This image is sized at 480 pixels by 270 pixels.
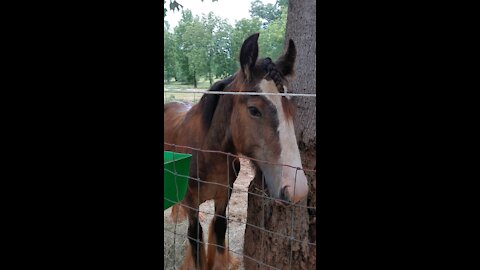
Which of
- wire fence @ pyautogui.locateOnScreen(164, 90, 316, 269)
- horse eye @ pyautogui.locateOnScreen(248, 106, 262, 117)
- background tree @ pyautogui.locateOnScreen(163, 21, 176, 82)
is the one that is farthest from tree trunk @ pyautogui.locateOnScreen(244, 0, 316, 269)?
background tree @ pyautogui.locateOnScreen(163, 21, 176, 82)

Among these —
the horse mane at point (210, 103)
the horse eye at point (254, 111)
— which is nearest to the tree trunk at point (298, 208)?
the horse eye at point (254, 111)

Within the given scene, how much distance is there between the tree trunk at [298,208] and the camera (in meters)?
1.01

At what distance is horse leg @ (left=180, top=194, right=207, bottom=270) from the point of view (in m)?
1.24

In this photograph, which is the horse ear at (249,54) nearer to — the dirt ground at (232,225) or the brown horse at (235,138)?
the brown horse at (235,138)

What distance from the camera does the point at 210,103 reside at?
1146 mm

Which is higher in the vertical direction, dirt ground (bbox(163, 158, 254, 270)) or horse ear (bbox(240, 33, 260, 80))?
horse ear (bbox(240, 33, 260, 80))

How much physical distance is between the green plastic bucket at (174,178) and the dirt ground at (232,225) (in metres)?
0.15

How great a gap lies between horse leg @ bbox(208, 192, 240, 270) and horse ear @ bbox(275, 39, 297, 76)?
46 cm

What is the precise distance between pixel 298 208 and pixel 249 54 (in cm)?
44

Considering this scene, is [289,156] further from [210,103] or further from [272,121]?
[210,103]

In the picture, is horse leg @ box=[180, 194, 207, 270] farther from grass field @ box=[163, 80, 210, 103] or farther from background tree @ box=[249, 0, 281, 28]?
background tree @ box=[249, 0, 281, 28]
